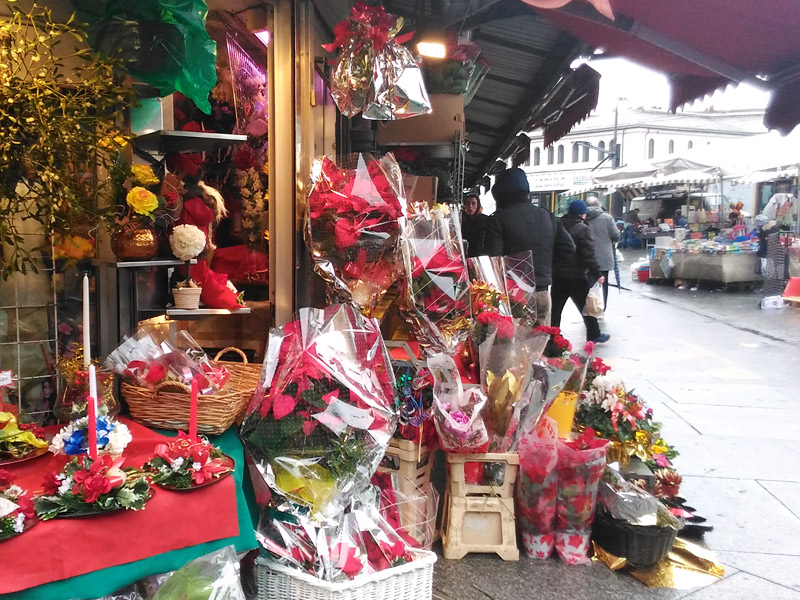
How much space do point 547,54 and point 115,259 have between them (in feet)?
16.1

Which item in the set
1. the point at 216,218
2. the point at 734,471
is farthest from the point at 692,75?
the point at 216,218

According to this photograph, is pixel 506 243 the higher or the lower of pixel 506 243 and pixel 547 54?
the lower

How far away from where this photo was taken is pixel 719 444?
515cm

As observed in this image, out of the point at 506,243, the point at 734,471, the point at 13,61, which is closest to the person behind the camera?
the point at 13,61

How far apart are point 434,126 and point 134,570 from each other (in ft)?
12.3

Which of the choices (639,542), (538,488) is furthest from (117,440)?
(639,542)

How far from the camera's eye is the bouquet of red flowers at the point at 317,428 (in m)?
2.44

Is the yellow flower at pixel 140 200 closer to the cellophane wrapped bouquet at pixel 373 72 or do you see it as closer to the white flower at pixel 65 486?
the white flower at pixel 65 486

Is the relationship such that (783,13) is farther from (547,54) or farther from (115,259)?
(115,259)

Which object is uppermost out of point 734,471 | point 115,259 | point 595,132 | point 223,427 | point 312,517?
point 595,132

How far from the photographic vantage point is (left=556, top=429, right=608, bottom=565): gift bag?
318 cm

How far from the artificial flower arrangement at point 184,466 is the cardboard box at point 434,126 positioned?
3.17 meters

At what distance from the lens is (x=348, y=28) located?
11.1 feet

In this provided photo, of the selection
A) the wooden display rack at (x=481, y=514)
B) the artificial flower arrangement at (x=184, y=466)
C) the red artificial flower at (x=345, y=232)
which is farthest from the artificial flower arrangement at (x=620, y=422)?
the artificial flower arrangement at (x=184, y=466)
